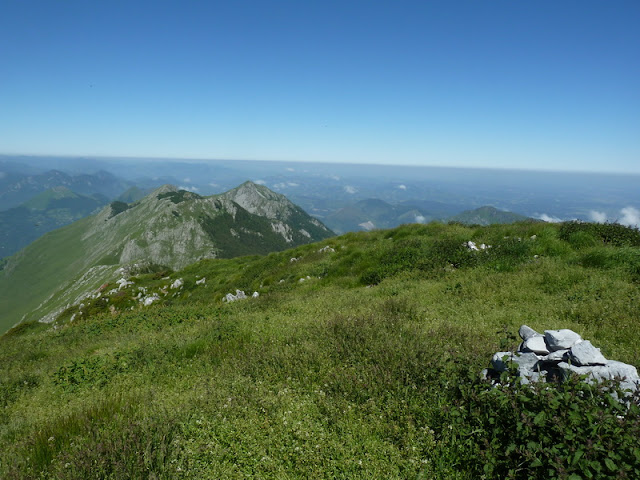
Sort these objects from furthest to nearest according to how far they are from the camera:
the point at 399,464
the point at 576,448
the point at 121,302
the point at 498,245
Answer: the point at 121,302 → the point at 498,245 → the point at 399,464 → the point at 576,448

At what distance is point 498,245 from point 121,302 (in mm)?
43583

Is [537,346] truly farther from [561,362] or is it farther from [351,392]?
[351,392]

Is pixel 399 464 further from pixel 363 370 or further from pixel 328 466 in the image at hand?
pixel 363 370

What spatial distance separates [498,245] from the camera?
53.9 ft

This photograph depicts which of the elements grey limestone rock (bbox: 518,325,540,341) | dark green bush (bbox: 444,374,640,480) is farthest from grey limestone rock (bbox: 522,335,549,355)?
dark green bush (bbox: 444,374,640,480)

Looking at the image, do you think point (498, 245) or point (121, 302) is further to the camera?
point (121, 302)

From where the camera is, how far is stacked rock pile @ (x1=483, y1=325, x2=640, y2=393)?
183 inches

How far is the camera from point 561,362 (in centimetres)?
512

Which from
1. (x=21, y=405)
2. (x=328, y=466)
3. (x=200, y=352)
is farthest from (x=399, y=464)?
(x=21, y=405)

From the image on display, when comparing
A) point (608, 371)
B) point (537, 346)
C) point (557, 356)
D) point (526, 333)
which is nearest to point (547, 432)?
point (608, 371)

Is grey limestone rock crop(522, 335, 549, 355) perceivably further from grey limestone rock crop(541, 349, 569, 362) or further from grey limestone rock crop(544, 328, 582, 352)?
grey limestone rock crop(541, 349, 569, 362)

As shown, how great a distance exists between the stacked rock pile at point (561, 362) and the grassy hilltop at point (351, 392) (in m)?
0.42

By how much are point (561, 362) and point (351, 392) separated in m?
3.75

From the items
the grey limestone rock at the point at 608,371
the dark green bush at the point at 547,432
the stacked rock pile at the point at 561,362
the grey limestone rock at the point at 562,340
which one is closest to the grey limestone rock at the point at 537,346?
the stacked rock pile at the point at 561,362
